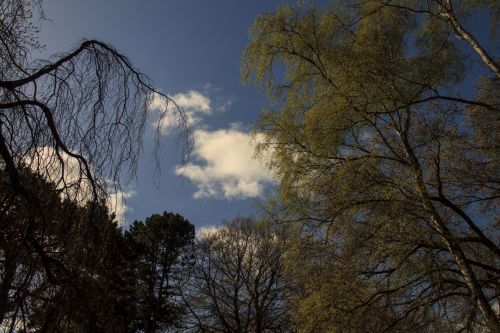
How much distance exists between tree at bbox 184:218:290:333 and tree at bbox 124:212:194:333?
1.29 metres

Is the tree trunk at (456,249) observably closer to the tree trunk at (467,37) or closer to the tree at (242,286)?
the tree trunk at (467,37)

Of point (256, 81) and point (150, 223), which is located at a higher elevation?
point (150, 223)

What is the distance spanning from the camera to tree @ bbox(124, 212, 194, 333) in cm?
2016

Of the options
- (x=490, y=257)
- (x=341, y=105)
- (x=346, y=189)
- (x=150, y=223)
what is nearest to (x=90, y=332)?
(x=346, y=189)

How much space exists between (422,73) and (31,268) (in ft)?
25.0

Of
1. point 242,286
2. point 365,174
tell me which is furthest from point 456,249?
Result: point 242,286

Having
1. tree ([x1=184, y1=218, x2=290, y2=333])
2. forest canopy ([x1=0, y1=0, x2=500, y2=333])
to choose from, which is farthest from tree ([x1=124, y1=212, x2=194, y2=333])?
forest canopy ([x1=0, y1=0, x2=500, y2=333])

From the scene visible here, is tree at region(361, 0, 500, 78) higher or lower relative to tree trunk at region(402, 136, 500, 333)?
higher

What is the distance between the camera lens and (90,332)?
8.41ft

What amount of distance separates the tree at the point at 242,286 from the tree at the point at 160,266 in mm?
1290

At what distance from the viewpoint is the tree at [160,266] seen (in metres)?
20.2

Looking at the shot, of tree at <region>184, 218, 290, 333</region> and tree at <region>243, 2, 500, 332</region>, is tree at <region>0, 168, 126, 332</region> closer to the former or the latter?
tree at <region>243, 2, 500, 332</region>

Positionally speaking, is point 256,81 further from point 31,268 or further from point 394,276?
point 31,268

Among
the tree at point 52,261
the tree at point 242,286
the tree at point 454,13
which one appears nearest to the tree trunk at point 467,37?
the tree at point 454,13
